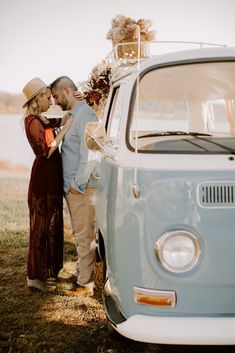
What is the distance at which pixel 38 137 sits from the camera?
470cm

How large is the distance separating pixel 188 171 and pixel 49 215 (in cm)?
262

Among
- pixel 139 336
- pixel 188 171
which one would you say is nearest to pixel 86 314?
pixel 139 336

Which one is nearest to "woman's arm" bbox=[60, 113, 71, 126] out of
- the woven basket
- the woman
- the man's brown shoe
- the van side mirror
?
the woman

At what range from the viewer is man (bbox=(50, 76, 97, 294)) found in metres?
4.63

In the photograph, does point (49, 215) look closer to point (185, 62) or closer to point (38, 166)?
point (38, 166)

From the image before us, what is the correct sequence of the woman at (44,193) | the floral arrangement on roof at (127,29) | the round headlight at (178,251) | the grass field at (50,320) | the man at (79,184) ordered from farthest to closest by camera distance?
1. the floral arrangement on roof at (127,29)
2. the woman at (44,193)
3. the man at (79,184)
4. the grass field at (50,320)
5. the round headlight at (178,251)

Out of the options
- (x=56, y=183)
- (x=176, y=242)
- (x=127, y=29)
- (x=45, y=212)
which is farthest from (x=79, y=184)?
(x=176, y=242)

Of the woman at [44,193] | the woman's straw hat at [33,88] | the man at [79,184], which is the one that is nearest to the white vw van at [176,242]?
the man at [79,184]

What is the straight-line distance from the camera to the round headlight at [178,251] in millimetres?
2590

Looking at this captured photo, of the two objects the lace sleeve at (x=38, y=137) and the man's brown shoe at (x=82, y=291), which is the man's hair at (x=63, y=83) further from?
the man's brown shoe at (x=82, y=291)

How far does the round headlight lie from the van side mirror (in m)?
1.29

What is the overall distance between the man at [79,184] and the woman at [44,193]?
101 millimetres

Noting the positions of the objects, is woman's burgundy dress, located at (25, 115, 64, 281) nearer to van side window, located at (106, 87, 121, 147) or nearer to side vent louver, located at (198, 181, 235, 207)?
van side window, located at (106, 87, 121, 147)

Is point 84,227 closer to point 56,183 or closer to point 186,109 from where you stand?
point 56,183
